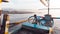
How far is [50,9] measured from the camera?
178cm

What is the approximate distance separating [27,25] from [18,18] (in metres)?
0.26

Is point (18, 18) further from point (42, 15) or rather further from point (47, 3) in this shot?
point (47, 3)

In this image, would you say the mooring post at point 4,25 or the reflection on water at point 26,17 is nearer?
the mooring post at point 4,25

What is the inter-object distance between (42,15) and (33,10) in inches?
6.1

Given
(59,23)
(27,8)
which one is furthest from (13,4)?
(59,23)

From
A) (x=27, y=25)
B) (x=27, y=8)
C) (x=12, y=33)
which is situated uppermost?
(x=27, y=8)

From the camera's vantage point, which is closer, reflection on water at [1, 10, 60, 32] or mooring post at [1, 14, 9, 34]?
mooring post at [1, 14, 9, 34]

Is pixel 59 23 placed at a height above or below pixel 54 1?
below

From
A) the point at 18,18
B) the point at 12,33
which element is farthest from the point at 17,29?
the point at 18,18

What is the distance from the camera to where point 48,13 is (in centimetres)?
177

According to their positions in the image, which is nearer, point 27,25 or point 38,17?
point 27,25

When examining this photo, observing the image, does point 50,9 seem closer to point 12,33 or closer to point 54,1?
point 54,1

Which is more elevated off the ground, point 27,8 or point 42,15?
point 27,8

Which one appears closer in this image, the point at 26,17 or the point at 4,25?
the point at 4,25
